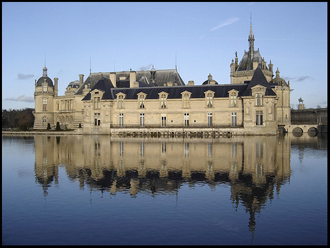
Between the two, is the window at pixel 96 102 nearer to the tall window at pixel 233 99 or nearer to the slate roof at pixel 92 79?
the slate roof at pixel 92 79

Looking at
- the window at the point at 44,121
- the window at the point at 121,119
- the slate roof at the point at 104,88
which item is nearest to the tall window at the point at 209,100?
the window at the point at 121,119

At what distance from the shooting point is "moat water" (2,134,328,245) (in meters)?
8.17

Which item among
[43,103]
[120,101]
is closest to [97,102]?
[120,101]

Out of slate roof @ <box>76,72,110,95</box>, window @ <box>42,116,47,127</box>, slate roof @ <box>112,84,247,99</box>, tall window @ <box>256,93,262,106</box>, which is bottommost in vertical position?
window @ <box>42,116,47,127</box>

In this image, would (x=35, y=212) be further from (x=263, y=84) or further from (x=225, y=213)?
(x=263, y=84)

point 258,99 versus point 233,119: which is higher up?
point 258,99

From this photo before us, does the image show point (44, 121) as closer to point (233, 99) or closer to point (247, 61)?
point (233, 99)

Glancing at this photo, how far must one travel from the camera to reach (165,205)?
1076 cm

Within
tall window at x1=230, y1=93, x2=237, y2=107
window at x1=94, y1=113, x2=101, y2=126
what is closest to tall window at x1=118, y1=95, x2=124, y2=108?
window at x1=94, y1=113, x2=101, y2=126

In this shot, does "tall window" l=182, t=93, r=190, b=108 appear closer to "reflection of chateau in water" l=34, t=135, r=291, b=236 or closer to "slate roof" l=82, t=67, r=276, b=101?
"slate roof" l=82, t=67, r=276, b=101

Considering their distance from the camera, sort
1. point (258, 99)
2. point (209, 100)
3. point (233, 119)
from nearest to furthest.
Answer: point (258, 99), point (233, 119), point (209, 100)

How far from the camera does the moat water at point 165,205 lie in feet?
26.8

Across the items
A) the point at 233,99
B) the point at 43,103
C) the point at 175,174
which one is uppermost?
the point at 43,103

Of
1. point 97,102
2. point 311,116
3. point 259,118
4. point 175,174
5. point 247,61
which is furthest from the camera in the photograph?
point 247,61
